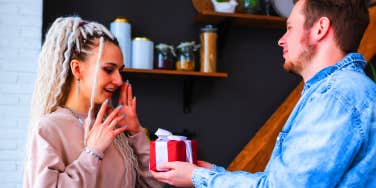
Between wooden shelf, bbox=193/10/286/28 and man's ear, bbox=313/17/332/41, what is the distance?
1.60 metres

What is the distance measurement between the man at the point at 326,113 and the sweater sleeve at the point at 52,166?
1.02ft

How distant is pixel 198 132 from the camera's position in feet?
9.95

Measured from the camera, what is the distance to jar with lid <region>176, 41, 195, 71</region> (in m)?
2.76

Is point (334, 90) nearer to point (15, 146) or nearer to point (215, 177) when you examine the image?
point (215, 177)

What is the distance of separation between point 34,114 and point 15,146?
3.37 ft

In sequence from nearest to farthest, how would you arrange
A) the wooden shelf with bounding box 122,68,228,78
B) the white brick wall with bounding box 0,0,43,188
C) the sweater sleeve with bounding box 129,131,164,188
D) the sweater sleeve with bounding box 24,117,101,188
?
the sweater sleeve with bounding box 24,117,101,188 < the sweater sleeve with bounding box 129,131,164,188 < the white brick wall with bounding box 0,0,43,188 < the wooden shelf with bounding box 122,68,228,78

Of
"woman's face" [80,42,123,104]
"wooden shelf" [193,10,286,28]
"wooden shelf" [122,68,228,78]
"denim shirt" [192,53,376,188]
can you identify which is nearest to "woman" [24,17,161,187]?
"woman's face" [80,42,123,104]

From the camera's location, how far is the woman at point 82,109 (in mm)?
1379

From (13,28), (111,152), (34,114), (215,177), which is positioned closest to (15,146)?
(13,28)

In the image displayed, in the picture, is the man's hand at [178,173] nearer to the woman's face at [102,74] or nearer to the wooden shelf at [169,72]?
the woman's face at [102,74]

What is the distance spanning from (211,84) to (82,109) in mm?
1599

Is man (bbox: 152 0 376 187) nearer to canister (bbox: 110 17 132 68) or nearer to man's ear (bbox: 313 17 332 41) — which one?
man's ear (bbox: 313 17 332 41)

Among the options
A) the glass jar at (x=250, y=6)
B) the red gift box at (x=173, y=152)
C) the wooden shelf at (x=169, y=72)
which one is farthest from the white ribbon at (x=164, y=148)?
the glass jar at (x=250, y=6)

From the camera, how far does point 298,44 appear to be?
128cm
